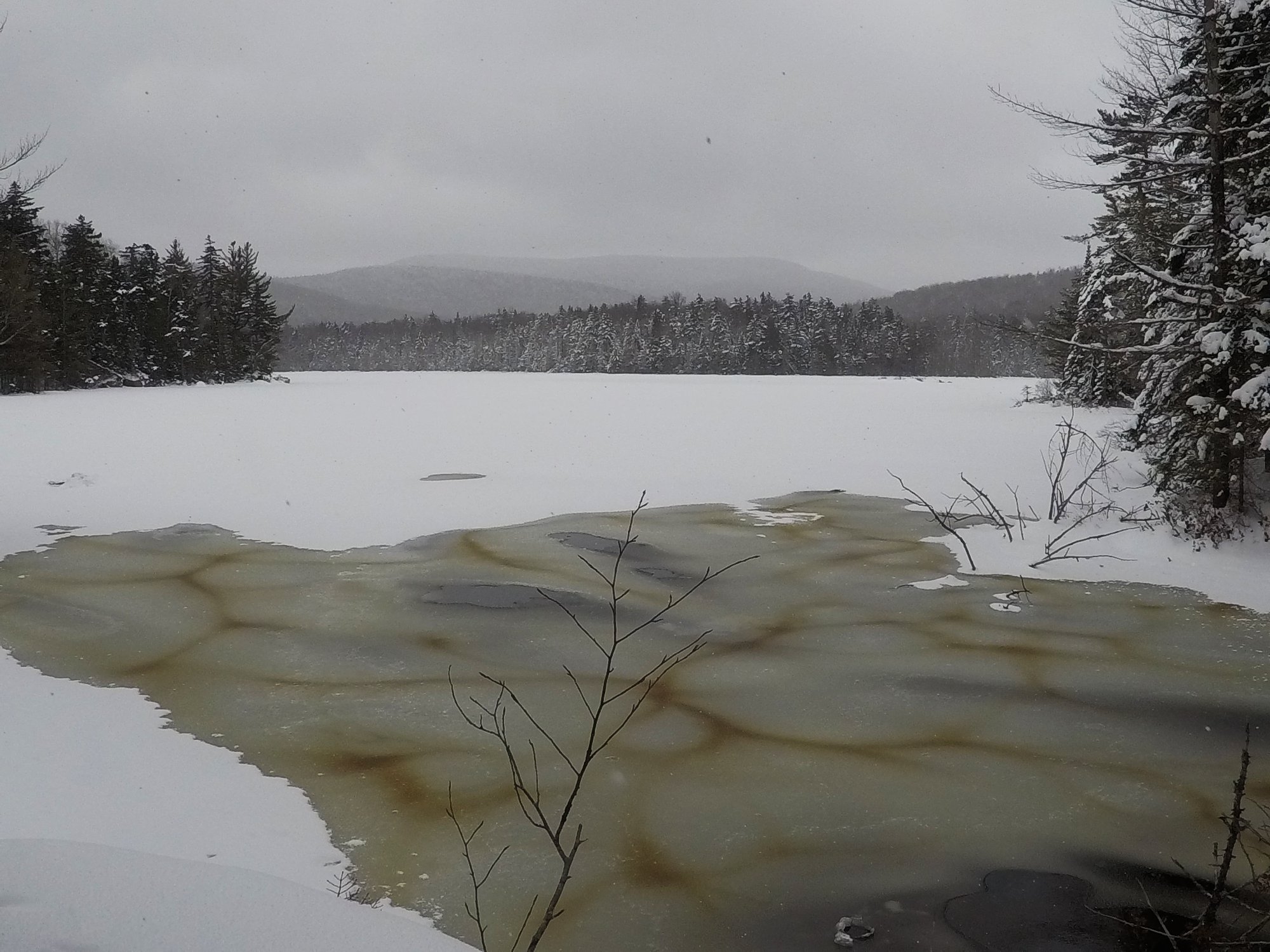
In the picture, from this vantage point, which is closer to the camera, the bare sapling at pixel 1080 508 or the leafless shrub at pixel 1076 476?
the bare sapling at pixel 1080 508

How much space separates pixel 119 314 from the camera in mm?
35875

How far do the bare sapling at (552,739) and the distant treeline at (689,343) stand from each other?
66.1m

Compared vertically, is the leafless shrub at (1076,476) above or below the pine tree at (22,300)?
below

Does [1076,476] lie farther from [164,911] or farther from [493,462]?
[164,911]

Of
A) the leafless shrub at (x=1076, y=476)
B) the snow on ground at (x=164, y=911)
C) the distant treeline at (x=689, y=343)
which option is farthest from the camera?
the distant treeline at (x=689, y=343)

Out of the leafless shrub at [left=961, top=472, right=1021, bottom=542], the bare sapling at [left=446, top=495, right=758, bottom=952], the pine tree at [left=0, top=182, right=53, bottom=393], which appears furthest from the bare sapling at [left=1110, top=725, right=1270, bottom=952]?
the pine tree at [left=0, top=182, right=53, bottom=393]

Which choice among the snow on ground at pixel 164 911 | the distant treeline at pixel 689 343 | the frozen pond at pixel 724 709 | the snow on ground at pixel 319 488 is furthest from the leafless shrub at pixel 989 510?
the distant treeline at pixel 689 343

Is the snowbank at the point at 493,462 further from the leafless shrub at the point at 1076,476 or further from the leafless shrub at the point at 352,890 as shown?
the leafless shrub at the point at 352,890

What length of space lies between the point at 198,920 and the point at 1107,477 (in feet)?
42.8

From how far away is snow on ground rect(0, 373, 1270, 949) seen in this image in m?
3.62

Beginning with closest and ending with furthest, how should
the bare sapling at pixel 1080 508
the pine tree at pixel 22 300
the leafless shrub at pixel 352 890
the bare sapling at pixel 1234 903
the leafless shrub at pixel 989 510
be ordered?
the bare sapling at pixel 1234 903
the leafless shrub at pixel 352 890
the bare sapling at pixel 1080 508
the leafless shrub at pixel 989 510
the pine tree at pixel 22 300

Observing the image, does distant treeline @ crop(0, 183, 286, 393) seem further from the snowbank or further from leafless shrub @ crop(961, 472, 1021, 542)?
leafless shrub @ crop(961, 472, 1021, 542)

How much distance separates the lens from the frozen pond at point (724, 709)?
145 inches

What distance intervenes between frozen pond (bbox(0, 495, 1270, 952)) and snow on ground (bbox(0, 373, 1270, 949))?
0.41m
